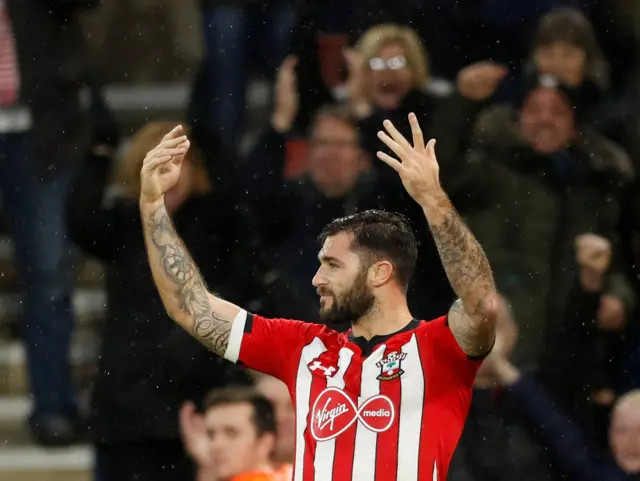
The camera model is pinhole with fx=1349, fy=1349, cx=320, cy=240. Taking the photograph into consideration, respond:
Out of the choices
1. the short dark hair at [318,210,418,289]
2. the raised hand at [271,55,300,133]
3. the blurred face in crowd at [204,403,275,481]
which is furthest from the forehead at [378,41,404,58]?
the short dark hair at [318,210,418,289]

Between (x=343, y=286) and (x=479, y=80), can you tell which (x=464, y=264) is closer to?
(x=343, y=286)

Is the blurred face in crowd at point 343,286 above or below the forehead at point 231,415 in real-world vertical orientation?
above

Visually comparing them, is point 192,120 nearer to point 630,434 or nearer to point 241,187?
point 241,187

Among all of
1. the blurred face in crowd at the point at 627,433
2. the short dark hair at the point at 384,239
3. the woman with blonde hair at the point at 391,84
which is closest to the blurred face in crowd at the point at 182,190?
the woman with blonde hair at the point at 391,84

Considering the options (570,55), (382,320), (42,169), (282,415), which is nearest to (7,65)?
(42,169)

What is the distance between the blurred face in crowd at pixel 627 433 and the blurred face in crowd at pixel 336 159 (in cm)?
137

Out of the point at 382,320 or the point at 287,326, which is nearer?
the point at 382,320

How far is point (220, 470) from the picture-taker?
498cm

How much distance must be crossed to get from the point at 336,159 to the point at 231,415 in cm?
114

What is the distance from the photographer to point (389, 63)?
5508 mm

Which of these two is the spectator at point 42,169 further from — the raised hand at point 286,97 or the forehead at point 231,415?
the forehead at point 231,415

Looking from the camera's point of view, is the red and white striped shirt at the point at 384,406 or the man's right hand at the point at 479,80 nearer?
the red and white striped shirt at the point at 384,406

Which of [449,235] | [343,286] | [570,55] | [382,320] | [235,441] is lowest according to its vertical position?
[235,441]

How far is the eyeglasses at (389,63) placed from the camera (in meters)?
5.49
